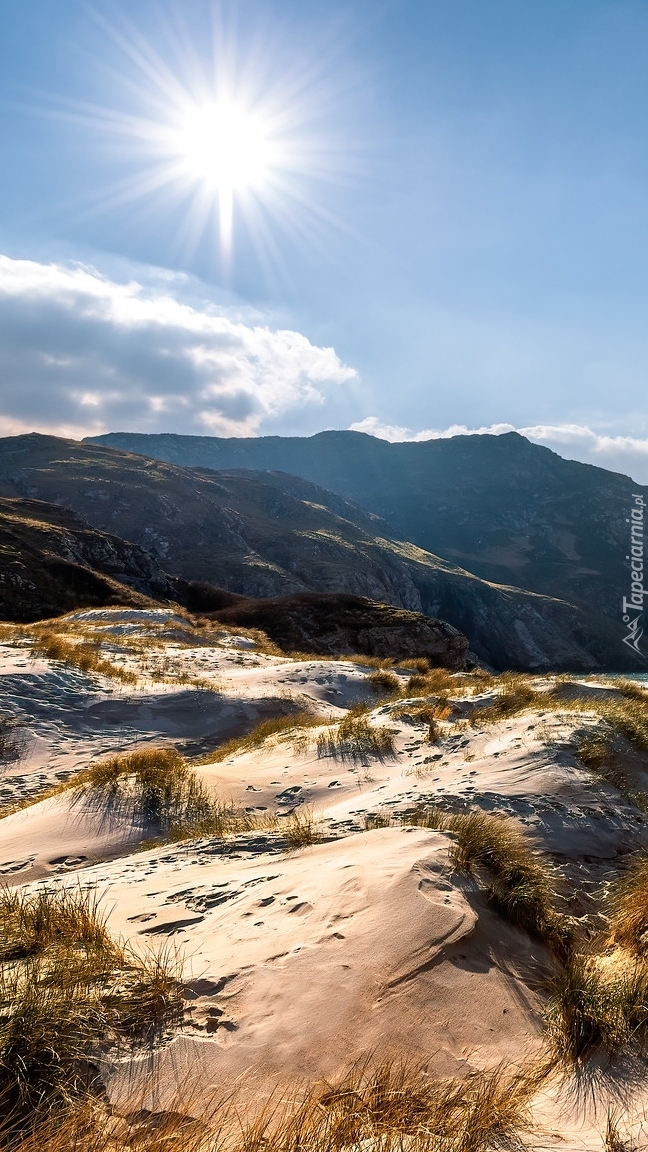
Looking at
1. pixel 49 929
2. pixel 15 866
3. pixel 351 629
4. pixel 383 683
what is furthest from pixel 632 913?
pixel 351 629

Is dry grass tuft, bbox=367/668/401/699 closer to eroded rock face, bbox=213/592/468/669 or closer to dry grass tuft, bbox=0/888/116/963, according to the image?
eroded rock face, bbox=213/592/468/669

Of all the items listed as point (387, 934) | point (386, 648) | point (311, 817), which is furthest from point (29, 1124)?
point (386, 648)

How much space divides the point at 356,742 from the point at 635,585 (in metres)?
174

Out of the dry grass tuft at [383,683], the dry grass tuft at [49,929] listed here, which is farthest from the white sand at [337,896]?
the dry grass tuft at [383,683]

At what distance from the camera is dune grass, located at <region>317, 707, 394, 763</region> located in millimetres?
9922

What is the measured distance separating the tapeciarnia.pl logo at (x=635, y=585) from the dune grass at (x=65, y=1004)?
417 feet

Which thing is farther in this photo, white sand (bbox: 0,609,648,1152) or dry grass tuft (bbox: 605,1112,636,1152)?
white sand (bbox: 0,609,648,1152)

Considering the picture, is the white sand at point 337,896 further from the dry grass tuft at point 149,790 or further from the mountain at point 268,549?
the mountain at point 268,549

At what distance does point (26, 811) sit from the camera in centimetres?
801

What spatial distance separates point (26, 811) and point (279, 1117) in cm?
717

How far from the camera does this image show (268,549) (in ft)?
329

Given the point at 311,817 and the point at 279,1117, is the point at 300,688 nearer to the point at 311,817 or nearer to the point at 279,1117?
the point at 311,817

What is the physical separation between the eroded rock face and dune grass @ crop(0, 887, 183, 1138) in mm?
30035

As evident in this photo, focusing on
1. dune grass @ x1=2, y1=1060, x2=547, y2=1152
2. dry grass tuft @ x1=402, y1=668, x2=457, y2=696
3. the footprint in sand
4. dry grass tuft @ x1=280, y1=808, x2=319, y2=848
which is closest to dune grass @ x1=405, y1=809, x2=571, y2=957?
dry grass tuft @ x1=280, y1=808, x2=319, y2=848
